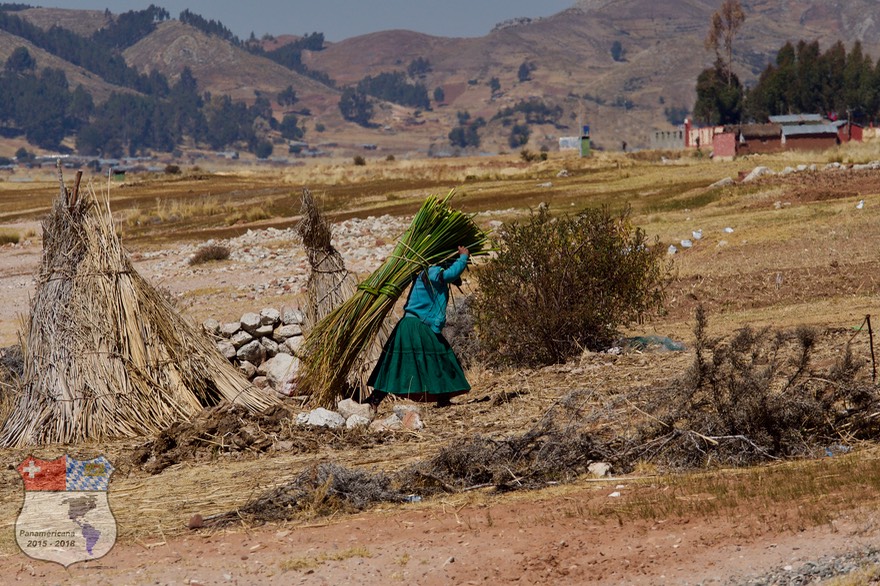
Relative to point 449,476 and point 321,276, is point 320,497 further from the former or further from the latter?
point 321,276

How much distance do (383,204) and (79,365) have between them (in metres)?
31.5

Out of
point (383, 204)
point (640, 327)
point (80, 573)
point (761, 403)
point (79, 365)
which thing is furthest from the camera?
point (383, 204)

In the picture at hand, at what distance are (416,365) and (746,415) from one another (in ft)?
10.0

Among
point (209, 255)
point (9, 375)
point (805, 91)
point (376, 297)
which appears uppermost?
point (805, 91)

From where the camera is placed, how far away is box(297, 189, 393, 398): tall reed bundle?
35.1 ft

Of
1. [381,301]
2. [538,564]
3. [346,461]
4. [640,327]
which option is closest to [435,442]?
[346,461]

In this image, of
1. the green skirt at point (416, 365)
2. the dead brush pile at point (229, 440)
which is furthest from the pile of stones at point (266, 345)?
the dead brush pile at point (229, 440)

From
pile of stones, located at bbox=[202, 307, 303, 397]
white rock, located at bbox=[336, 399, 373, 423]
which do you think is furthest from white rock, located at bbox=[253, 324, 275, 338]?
white rock, located at bbox=[336, 399, 373, 423]

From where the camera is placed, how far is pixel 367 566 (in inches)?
223

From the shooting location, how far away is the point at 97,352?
9.16 metres

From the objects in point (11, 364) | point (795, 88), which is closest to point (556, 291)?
point (11, 364)

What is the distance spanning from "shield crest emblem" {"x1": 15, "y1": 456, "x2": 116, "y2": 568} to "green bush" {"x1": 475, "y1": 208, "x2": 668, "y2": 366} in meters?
4.15

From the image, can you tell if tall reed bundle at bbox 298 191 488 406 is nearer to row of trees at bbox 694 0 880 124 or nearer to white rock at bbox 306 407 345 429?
white rock at bbox 306 407 345 429

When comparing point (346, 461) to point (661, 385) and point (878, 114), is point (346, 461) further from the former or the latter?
point (878, 114)
